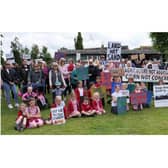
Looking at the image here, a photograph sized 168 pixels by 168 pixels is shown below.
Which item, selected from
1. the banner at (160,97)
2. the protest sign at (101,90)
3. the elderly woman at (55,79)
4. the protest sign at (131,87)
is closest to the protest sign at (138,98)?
the protest sign at (131,87)

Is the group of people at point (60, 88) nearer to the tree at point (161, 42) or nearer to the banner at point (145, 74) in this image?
the banner at point (145, 74)

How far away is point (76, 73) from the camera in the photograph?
1036 centimetres

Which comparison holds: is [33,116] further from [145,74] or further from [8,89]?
[145,74]

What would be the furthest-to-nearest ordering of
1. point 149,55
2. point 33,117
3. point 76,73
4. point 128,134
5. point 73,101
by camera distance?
point 149,55, point 76,73, point 73,101, point 33,117, point 128,134

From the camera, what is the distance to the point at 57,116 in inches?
327

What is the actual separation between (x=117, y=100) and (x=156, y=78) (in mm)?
2133

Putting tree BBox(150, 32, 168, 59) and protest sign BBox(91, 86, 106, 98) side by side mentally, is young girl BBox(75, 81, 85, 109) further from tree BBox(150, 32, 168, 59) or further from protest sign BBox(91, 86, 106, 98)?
tree BBox(150, 32, 168, 59)

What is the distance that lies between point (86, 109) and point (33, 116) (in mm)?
1558

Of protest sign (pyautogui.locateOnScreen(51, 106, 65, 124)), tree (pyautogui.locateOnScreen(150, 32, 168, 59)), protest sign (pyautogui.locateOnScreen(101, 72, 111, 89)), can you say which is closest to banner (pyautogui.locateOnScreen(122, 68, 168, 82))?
protest sign (pyautogui.locateOnScreen(101, 72, 111, 89))

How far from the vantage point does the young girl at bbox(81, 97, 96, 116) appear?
→ 29.1 feet

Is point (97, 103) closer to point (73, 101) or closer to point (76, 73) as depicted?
point (73, 101)

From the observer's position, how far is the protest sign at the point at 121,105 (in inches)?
361

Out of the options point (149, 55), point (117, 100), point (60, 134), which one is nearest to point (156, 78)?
point (117, 100)

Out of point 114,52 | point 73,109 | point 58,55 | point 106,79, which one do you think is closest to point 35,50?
point 58,55
